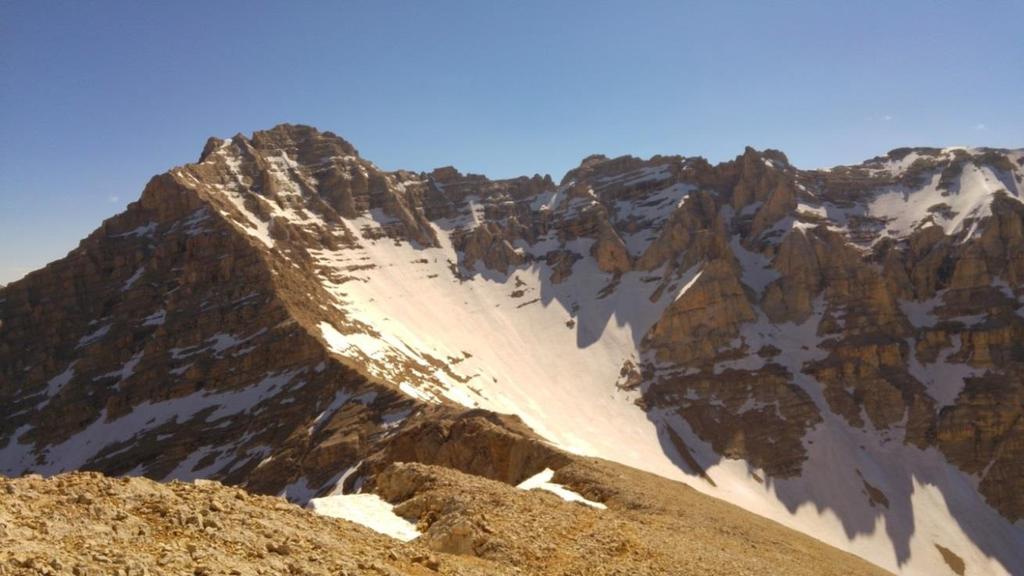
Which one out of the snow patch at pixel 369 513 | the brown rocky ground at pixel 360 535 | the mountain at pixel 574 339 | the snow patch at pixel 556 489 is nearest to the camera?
the brown rocky ground at pixel 360 535

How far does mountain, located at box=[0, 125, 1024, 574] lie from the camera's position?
3228 inches

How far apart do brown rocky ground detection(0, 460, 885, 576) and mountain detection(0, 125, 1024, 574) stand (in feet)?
67.4

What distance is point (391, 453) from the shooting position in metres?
60.4

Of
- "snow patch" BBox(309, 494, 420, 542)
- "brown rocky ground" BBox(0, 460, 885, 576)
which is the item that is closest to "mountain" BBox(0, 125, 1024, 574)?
"brown rocky ground" BBox(0, 460, 885, 576)

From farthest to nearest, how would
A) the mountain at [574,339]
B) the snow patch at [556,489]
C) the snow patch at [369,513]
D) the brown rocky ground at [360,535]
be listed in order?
the mountain at [574,339] → the snow patch at [556,489] → the snow patch at [369,513] → the brown rocky ground at [360,535]

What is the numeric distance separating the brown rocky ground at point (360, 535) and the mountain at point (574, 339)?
20.5 meters

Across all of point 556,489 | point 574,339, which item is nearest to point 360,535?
point 556,489

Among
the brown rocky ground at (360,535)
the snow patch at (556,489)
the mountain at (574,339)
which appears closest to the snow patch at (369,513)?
the brown rocky ground at (360,535)

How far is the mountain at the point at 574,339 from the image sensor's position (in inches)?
3228

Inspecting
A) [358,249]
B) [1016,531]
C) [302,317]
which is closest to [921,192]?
[1016,531]

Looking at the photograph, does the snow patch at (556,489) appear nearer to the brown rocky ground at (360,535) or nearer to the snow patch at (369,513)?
the brown rocky ground at (360,535)

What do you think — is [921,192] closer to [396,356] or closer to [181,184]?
[396,356]

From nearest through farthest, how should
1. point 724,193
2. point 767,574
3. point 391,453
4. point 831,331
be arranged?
1. point 767,574
2. point 391,453
3. point 831,331
4. point 724,193

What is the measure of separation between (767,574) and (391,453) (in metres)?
39.2
